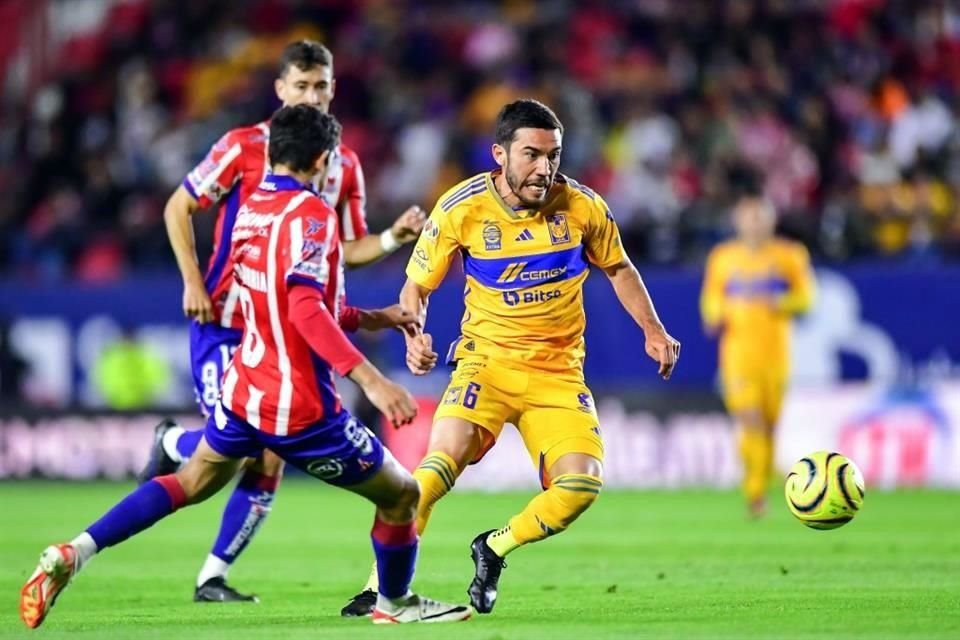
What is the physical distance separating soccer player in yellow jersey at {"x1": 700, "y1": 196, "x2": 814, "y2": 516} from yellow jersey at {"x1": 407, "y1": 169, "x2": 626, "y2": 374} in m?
6.30

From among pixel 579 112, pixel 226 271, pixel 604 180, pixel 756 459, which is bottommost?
pixel 756 459

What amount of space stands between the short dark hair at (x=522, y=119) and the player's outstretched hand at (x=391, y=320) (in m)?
0.93

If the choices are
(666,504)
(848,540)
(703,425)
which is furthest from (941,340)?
(848,540)

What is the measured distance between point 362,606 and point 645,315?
185 cm

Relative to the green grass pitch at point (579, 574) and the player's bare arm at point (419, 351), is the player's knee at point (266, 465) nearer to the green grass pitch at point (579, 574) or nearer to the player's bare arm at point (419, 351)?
the green grass pitch at point (579, 574)

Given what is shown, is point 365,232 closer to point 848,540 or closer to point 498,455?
point 848,540

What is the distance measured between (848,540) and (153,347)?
9752mm

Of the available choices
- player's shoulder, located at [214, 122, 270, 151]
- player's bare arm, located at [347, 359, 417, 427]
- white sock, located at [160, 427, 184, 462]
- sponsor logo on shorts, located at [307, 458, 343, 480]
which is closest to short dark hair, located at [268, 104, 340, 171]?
player's bare arm, located at [347, 359, 417, 427]

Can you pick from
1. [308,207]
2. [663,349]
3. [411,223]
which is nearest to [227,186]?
[411,223]

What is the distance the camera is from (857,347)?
1750 centimetres

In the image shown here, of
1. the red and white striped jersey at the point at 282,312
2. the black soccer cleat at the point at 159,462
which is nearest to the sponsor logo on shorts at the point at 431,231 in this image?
the red and white striped jersey at the point at 282,312

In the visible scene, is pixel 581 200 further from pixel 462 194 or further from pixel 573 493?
pixel 573 493

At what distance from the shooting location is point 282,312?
6836 millimetres

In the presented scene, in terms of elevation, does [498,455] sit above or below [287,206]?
below
